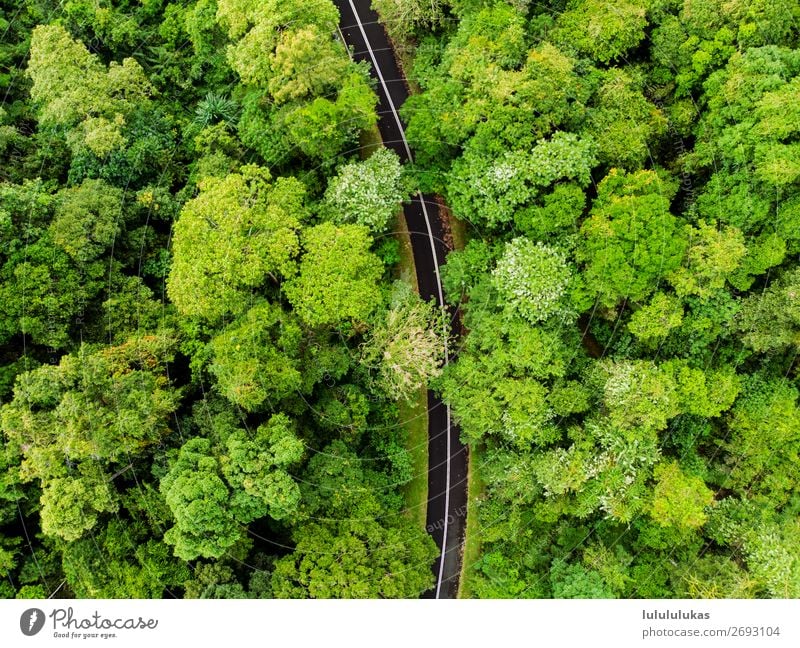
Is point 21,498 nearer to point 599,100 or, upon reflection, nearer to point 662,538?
point 662,538

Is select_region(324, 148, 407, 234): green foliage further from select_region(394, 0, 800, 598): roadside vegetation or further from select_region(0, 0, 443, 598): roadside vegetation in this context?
select_region(394, 0, 800, 598): roadside vegetation

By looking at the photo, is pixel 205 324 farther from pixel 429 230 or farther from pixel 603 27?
pixel 603 27

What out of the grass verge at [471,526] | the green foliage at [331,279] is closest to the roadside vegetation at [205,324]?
the green foliage at [331,279]

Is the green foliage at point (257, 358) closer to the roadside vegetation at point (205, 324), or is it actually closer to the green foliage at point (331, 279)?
the roadside vegetation at point (205, 324)

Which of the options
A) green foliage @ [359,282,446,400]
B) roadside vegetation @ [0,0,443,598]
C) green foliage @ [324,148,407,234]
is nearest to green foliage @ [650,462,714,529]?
roadside vegetation @ [0,0,443,598]

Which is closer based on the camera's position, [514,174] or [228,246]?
[228,246]

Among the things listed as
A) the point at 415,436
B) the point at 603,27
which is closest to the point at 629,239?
the point at 603,27
